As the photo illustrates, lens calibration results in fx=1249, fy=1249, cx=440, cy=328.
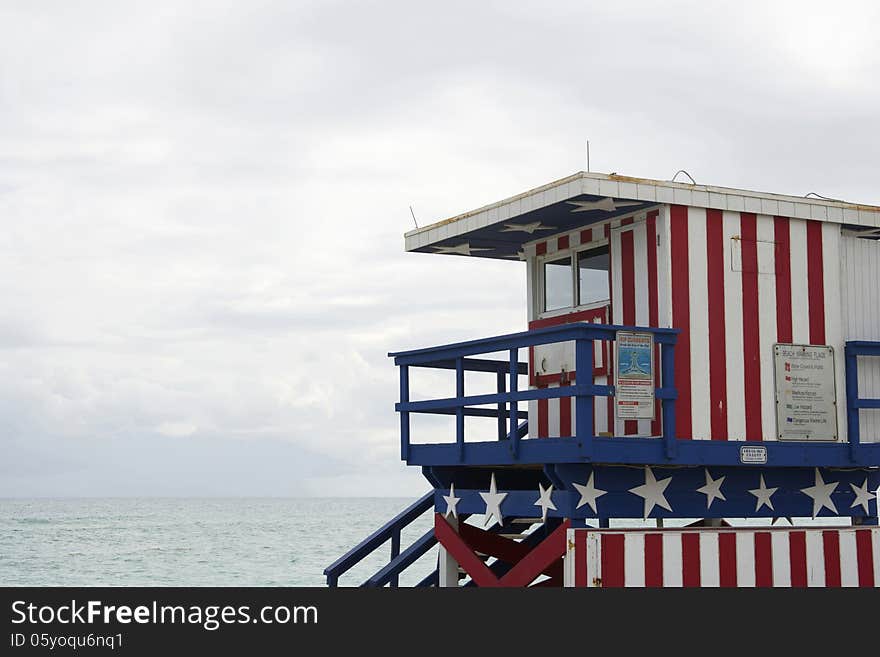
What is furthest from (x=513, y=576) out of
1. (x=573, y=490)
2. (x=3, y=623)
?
(x=3, y=623)

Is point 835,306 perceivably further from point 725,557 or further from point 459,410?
point 459,410

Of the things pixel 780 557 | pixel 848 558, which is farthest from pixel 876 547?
pixel 780 557

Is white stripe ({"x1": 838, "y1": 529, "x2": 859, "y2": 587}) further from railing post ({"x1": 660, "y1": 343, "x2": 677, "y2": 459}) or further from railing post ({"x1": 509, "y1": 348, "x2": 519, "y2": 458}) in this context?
railing post ({"x1": 509, "y1": 348, "x2": 519, "y2": 458})

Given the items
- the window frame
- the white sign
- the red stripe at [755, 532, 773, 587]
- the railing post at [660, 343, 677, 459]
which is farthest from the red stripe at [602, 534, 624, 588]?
the window frame

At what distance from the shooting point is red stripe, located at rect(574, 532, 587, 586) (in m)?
10.2

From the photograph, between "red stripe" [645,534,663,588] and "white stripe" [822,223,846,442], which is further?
"white stripe" [822,223,846,442]

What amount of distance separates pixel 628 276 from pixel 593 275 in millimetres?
721

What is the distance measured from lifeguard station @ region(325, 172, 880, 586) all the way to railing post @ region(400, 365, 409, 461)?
2 cm

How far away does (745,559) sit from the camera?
35.5 feet

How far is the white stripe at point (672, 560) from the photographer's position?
410 inches

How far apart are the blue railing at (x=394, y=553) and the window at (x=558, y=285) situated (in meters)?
2.54

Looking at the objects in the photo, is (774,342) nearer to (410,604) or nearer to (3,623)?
(410,604)

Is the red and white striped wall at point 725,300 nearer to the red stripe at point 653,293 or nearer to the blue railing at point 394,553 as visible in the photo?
the red stripe at point 653,293

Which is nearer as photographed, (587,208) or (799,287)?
(587,208)
